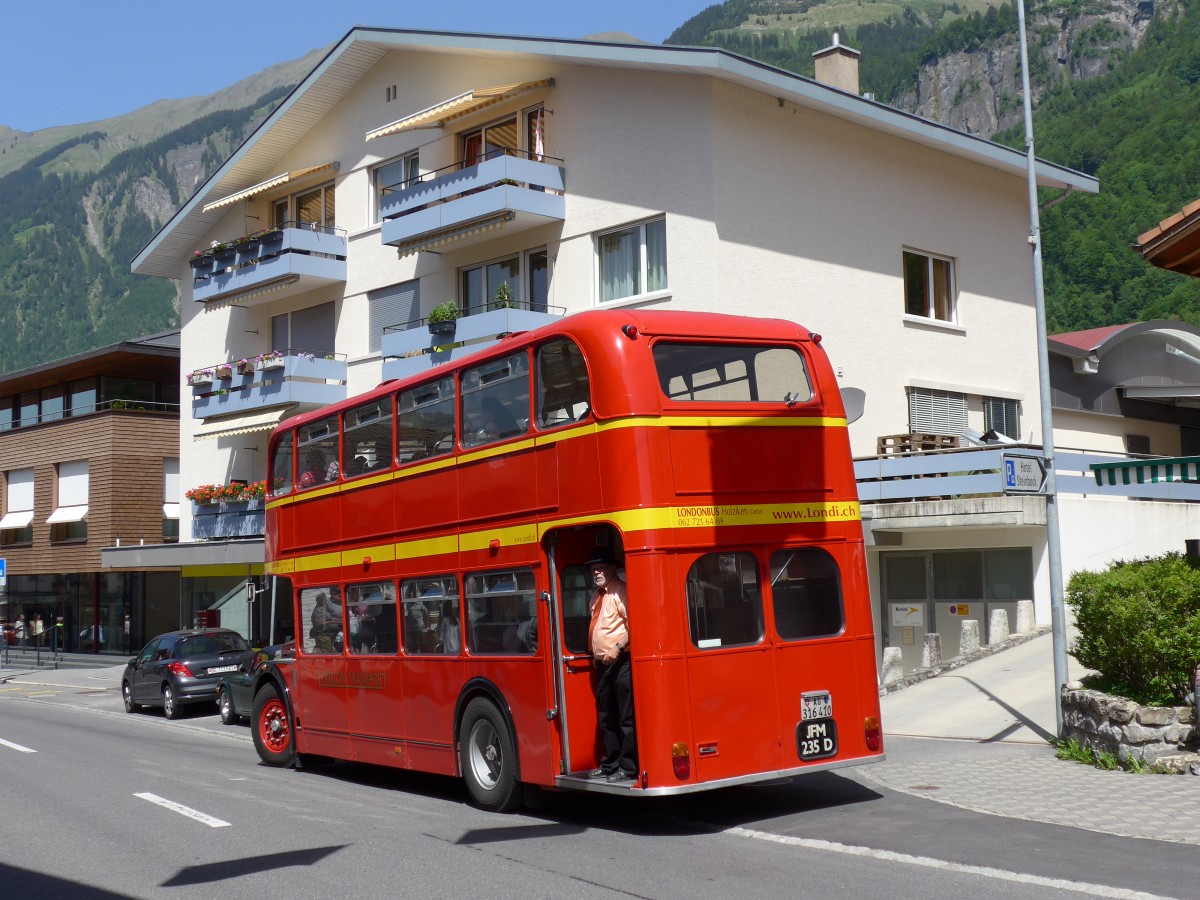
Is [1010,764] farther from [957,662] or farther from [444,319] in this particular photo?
[444,319]

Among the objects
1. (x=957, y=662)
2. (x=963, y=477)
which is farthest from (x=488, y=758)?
(x=963, y=477)

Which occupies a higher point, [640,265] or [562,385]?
[640,265]

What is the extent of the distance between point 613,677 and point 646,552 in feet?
3.49

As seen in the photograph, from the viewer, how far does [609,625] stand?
34.3 ft

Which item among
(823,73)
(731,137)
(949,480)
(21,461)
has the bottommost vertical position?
(949,480)

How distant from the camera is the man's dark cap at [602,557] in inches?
420

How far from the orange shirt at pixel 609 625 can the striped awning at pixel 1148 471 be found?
7.01 m

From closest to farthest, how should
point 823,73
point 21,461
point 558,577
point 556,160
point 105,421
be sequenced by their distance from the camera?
point 558,577
point 556,160
point 823,73
point 105,421
point 21,461

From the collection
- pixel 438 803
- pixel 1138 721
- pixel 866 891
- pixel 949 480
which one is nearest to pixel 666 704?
pixel 866 891

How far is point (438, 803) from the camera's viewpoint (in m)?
12.5

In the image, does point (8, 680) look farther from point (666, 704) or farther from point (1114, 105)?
point (1114, 105)

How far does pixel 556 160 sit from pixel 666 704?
1830cm

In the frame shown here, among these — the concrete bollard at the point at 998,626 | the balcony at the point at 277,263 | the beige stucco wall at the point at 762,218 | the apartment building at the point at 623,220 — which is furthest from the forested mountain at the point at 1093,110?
the concrete bollard at the point at 998,626

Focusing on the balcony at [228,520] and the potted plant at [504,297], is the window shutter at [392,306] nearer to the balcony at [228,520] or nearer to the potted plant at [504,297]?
the potted plant at [504,297]
